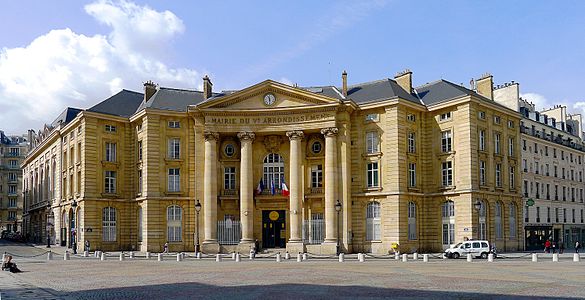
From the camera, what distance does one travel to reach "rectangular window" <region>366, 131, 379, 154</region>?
63.9 m

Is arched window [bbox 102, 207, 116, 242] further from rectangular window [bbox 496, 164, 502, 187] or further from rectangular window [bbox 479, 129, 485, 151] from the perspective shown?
rectangular window [bbox 496, 164, 502, 187]

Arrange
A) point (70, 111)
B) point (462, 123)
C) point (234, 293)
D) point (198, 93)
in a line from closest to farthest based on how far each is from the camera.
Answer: point (234, 293) < point (462, 123) < point (198, 93) < point (70, 111)

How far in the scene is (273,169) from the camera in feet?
220

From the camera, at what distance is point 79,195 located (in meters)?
68.1

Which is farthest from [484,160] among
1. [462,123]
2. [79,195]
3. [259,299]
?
[259,299]

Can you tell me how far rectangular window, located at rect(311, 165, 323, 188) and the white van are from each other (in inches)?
657

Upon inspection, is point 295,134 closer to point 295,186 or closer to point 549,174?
point 295,186

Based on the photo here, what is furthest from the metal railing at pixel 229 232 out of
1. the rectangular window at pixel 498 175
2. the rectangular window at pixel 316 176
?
the rectangular window at pixel 498 175

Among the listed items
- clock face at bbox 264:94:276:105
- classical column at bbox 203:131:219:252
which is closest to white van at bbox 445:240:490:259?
classical column at bbox 203:131:219:252

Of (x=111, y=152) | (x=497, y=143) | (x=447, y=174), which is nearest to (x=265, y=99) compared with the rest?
(x=111, y=152)

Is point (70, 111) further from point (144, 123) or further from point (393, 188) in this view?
point (393, 188)

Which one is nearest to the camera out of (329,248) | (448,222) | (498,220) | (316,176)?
(329,248)

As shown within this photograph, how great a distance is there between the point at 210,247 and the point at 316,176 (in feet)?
→ 40.5

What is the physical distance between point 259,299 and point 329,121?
42158 millimetres
